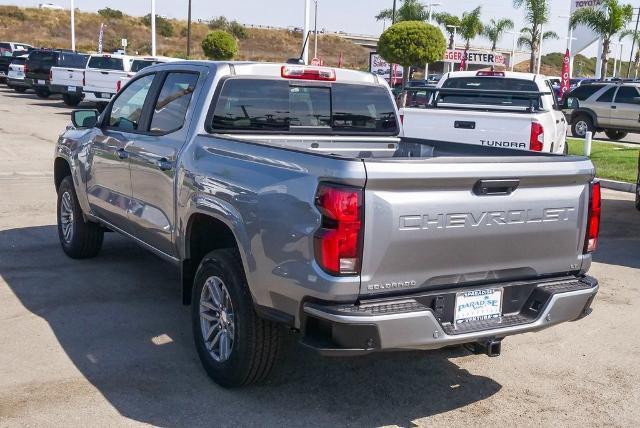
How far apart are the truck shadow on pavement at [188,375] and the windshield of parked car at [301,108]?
154 centimetres

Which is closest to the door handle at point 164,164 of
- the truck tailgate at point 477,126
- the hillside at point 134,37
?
the truck tailgate at point 477,126

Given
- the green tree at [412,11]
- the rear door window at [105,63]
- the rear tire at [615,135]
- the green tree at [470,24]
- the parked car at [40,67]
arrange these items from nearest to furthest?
1. the rear tire at [615,135]
2. the rear door window at [105,63]
3. the parked car at [40,67]
4. the green tree at [412,11]
5. the green tree at [470,24]

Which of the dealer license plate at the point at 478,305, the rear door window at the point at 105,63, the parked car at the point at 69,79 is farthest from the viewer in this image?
the parked car at the point at 69,79

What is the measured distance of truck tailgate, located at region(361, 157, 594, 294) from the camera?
369 cm

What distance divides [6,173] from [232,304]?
922 centimetres

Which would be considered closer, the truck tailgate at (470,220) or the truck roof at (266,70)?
the truck tailgate at (470,220)

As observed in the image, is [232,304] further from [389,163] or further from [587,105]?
[587,105]

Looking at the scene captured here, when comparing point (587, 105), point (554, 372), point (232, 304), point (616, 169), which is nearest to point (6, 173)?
point (232, 304)

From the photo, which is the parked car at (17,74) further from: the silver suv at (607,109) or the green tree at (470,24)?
the green tree at (470,24)

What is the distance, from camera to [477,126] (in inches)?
395

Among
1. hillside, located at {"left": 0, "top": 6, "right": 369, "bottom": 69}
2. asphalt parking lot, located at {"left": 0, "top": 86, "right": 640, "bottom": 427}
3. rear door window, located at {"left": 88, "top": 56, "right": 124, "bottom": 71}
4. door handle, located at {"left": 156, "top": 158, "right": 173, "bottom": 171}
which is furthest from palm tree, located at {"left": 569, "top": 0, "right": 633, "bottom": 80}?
door handle, located at {"left": 156, "top": 158, "right": 173, "bottom": 171}

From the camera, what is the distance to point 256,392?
4.54m

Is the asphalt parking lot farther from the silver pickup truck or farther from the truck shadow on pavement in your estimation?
the silver pickup truck

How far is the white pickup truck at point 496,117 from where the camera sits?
9766mm
